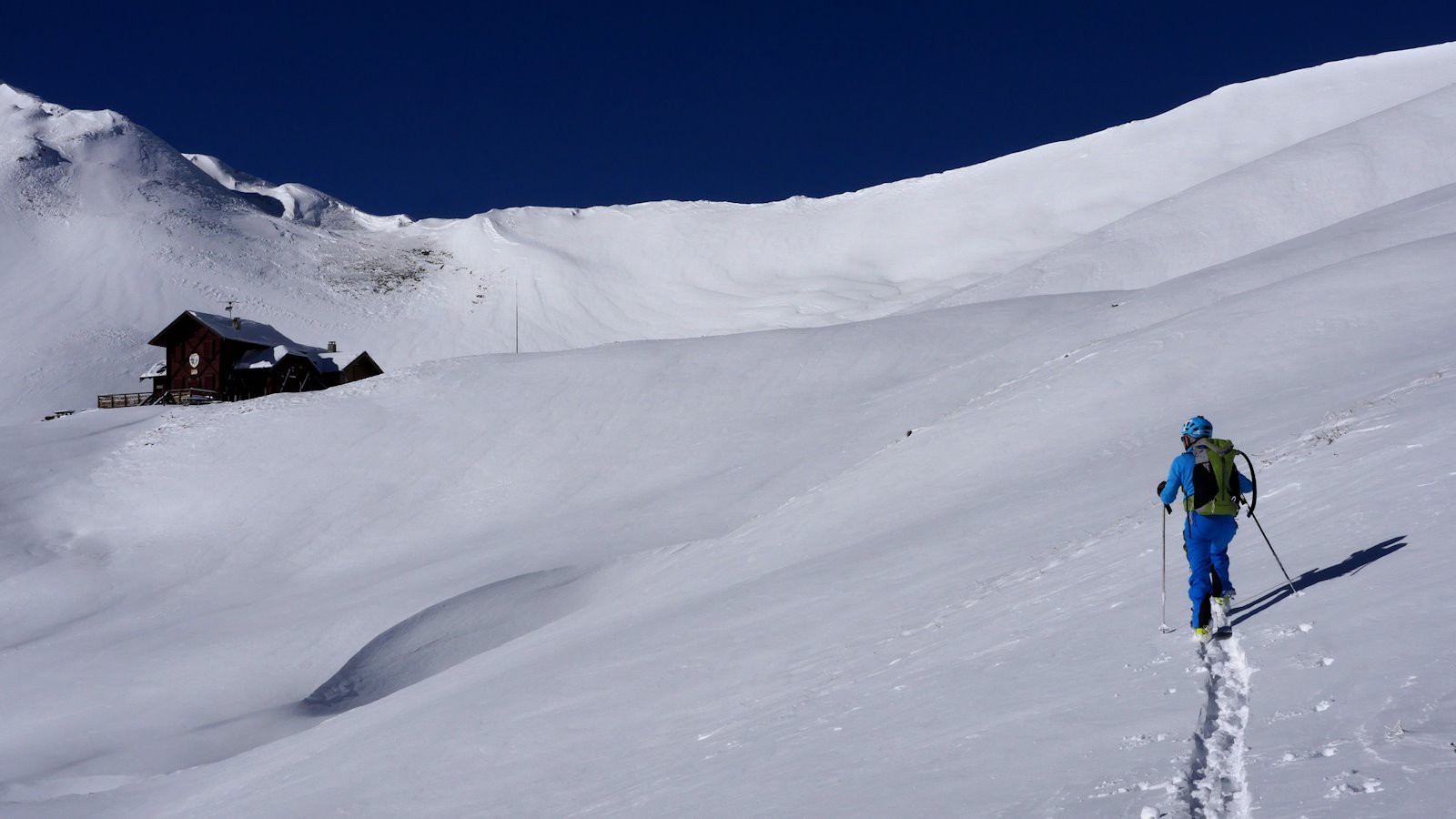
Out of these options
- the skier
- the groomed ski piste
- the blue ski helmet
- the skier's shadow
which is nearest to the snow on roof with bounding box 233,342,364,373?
the groomed ski piste

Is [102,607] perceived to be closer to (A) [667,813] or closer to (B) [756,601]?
(B) [756,601]

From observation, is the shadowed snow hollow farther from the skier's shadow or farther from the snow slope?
the snow slope

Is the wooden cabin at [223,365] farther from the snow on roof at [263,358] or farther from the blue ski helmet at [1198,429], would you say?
the blue ski helmet at [1198,429]

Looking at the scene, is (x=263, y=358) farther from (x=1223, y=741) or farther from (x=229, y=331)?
(x=1223, y=741)

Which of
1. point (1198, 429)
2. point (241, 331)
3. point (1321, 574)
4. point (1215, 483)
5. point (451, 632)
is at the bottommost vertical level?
point (1321, 574)

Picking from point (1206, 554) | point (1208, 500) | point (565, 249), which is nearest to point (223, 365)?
point (565, 249)

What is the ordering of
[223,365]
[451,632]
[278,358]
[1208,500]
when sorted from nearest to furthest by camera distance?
[1208,500], [451,632], [223,365], [278,358]

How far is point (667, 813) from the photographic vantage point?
9008 millimetres

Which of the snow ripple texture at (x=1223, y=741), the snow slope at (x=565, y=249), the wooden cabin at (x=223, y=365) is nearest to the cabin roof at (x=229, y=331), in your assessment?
the wooden cabin at (x=223, y=365)

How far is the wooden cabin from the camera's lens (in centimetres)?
6444

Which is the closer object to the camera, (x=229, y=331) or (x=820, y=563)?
(x=820, y=563)

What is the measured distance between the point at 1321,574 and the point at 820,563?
9.13 meters

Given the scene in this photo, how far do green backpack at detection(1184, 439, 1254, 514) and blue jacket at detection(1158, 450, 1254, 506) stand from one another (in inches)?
1.4

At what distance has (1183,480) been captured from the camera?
9.55 metres
